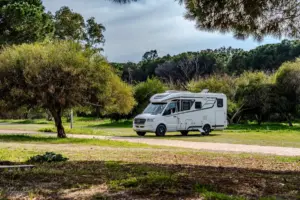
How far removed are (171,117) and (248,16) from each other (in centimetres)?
1407

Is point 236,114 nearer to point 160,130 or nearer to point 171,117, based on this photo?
point 171,117

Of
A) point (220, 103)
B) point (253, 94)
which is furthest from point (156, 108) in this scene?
point (253, 94)

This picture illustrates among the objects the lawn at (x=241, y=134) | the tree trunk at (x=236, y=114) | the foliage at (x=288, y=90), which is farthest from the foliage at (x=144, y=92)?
the foliage at (x=288, y=90)

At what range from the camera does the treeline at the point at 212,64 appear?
60.3 m

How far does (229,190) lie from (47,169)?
2941 millimetres

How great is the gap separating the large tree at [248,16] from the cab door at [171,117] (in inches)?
527

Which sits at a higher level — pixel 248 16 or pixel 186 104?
pixel 248 16

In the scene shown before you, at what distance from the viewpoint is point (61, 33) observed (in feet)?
145

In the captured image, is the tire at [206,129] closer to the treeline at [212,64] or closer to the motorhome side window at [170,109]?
the motorhome side window at [170,109]

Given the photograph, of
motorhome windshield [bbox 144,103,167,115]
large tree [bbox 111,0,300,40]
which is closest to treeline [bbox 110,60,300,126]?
motorhome windshield [bbox 144,103,167,115]

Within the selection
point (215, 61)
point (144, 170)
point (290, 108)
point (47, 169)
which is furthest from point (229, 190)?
point (215, 61)

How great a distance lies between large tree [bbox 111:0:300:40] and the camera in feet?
27.5

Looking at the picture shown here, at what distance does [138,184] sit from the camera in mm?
5203

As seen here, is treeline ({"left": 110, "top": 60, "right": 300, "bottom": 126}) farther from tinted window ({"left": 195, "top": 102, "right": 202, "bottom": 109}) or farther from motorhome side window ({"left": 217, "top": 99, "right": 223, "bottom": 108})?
tinted window ({"left": 195, "top": 102, "right": 202, "bottom": 109})
